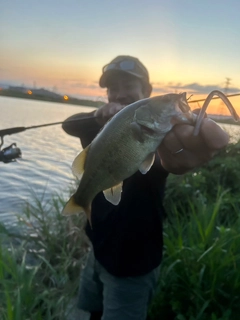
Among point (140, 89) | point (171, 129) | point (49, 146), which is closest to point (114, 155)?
point (171, 129)

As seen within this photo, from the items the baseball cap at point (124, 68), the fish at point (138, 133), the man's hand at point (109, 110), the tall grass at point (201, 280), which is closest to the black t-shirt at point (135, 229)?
the tall grass at point (201, 280)

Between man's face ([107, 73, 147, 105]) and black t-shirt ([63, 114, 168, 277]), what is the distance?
3.05ft

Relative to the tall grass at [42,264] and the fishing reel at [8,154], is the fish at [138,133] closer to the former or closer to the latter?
the tall grass at [42,264]

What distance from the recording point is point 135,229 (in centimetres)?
259

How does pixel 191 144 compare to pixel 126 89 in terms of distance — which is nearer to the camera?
pixel 191 144

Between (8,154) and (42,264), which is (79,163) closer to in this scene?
(8,154)

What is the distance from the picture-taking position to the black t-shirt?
8.50 ft

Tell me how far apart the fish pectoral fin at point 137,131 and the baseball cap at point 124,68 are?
1776 millimetres

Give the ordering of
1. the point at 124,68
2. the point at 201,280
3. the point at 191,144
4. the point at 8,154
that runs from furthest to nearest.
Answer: the point at 8,154, the point at 124,68, the point at 201,280, the point at 191,144

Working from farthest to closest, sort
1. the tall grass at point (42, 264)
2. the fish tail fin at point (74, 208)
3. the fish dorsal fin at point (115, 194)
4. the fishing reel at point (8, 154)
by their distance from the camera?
1. the fishing reel at point (8, 154)
2. the tall grass at point (42, 264)
3. the fish tail fin at point (74, 208)
4. the fish dorsal fin at point (115, 194)

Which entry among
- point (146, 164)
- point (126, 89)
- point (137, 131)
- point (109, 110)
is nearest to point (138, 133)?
point (137, 131)

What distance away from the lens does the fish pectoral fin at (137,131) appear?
1590 millimetres

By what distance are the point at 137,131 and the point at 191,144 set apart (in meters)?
0.31

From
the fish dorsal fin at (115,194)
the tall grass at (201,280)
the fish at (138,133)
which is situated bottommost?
the tall grass at (201,280)
